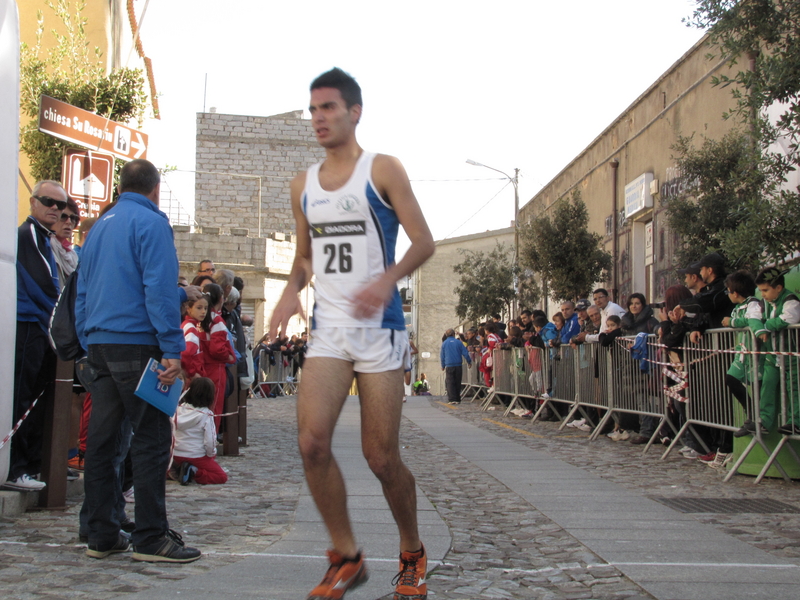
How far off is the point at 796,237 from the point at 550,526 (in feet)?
12.7

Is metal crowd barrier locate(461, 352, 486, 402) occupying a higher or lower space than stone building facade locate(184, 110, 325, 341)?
lower

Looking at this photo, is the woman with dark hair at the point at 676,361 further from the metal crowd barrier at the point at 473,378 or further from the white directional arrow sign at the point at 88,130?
the metal crowd barrier at the point at 473,378

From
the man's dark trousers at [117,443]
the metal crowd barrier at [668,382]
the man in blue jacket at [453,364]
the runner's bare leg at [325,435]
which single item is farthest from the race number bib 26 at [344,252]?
the man in blue jacket at [453,364]

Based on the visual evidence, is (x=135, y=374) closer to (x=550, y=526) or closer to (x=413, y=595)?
(x=413, y=595)

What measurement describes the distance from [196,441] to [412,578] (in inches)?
168

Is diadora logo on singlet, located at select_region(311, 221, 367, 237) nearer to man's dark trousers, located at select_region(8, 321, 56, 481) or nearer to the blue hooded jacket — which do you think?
the blue hooded jacket

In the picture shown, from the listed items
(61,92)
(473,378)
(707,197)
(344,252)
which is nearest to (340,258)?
(344,252)

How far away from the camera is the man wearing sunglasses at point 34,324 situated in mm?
5617

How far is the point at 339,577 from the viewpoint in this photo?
3475mm

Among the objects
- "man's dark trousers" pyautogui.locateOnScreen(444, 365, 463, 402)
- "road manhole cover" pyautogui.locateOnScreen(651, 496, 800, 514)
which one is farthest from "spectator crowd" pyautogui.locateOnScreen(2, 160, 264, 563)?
"man's dark trousers" pyautogui.locateOnScreen(444, 365, 463, 402)

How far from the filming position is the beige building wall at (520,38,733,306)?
17109mm

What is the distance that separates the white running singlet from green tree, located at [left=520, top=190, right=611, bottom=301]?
18.6m

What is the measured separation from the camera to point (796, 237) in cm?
795

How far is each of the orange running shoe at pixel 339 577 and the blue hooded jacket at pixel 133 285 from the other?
150cm
